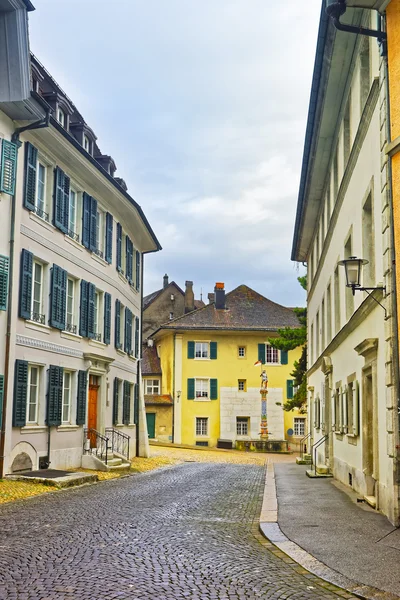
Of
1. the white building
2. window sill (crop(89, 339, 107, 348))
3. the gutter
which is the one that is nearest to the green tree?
the gutter

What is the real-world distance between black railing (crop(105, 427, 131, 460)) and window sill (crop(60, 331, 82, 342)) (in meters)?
3.95

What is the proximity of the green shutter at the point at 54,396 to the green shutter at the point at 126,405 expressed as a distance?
7.88 metres

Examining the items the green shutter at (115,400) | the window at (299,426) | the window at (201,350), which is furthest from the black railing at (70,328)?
the window at (299,426)

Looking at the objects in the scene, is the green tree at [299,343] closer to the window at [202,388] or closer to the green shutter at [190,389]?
the window at [202,388]

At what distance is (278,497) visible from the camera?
1454 centimetres

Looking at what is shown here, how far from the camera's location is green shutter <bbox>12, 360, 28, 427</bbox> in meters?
17.5

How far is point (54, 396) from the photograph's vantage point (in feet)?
65.3

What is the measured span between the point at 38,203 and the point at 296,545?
13.1 meters

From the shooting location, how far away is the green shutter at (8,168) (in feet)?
55.4

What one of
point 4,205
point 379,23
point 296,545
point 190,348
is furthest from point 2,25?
point 190,348

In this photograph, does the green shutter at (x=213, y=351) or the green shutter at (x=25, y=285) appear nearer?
the green shutter at (x=25, y=285)

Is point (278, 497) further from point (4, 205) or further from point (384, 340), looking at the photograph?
point (4, 205)

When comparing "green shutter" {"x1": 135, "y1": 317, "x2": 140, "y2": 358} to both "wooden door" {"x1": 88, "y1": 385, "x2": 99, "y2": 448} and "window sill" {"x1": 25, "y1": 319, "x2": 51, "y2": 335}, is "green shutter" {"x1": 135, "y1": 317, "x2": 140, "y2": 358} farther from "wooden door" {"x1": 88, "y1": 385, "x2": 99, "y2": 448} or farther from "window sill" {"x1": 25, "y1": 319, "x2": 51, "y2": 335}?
"window sill" {"x1": 25, "y1": 319, "x2": 51, "y2": 335}

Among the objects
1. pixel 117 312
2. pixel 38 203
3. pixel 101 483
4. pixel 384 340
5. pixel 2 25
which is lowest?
pixel 101 483
